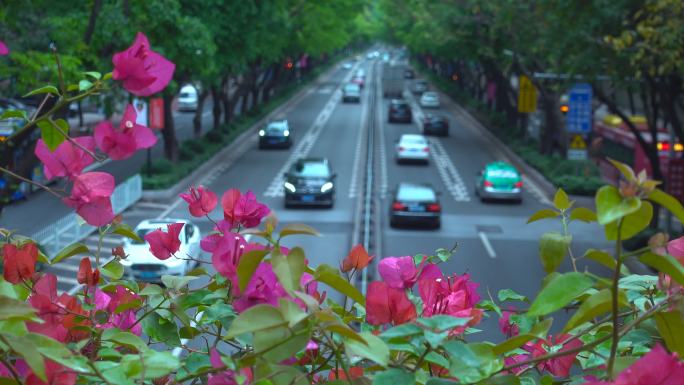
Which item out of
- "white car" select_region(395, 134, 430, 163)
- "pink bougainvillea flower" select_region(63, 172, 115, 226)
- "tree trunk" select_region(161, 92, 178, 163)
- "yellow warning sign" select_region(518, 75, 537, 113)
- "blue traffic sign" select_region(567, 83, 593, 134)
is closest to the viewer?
"pink bougainvillea flower" select_region(63, 172, 115, 226)

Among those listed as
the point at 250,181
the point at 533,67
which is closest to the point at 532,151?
the point at 533,67

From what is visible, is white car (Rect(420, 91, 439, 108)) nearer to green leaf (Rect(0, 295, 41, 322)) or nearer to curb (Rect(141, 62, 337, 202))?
curb (Rect(141, 62, 337, 202))

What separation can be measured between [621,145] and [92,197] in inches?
1817

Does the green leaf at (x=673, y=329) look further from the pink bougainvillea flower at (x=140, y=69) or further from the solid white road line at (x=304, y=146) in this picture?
the solid white road line at (x=304, y=146)

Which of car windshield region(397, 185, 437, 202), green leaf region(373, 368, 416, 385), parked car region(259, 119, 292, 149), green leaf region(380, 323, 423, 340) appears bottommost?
parked car region(259, 119, 292, 149)

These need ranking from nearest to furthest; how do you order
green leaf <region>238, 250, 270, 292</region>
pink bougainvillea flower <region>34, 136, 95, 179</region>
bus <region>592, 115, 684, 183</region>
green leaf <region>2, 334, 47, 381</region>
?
green leaf <region>2, 334, 47, 381</region> < green leaf <region>238, 250, 270, 292</region> < pink bougainvillea flower <region>34, 136, 95, 179</region> < bus <region>592, 115, 684, 183</region>

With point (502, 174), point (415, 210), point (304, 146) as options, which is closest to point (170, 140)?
point (304, 146)

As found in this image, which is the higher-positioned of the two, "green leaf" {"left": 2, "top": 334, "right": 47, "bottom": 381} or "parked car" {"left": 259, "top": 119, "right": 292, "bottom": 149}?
"green leaf" {"left": 2, "top": 334, "right": 47, "bottom": 381}

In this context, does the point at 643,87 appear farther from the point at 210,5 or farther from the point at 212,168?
the point at 212,168

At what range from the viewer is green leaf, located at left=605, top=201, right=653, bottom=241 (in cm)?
220

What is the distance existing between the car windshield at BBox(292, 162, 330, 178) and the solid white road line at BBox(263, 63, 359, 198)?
1.40 m

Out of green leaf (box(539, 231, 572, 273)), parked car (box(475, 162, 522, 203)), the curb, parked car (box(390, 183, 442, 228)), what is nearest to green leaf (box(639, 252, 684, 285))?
green leaf (box(539, 231, 572, 273))

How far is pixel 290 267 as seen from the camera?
255 cm

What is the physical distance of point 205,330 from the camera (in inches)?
136
